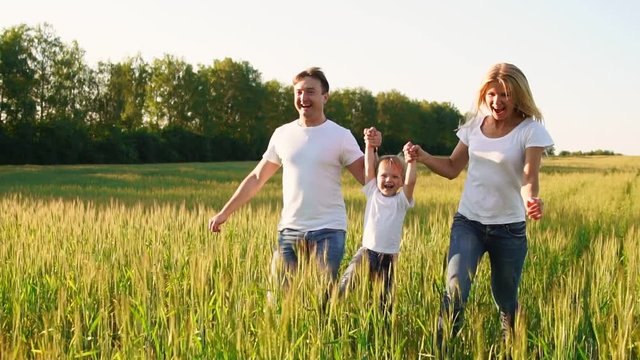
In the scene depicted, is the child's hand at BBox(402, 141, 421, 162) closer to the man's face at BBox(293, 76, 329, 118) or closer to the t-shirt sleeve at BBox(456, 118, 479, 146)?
the t-shirt sleeve at BBox(456, 118, 479, 146)

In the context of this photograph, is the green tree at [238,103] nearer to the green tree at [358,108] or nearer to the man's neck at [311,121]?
the green tree at [358,108]

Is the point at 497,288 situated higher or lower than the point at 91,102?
lower

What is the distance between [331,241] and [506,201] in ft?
2.95

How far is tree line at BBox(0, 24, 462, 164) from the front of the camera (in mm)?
39438

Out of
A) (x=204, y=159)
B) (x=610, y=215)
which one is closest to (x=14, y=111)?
(x=204, y=159)

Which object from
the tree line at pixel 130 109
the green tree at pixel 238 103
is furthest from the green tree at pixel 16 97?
the green tree at pixel 238 103

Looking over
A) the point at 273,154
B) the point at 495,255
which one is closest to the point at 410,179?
the point at 495,255

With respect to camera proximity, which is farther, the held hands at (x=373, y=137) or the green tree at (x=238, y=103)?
the green tree at (x=238, y=103)

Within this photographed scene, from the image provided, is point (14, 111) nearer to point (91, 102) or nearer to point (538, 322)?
point (91, 102)

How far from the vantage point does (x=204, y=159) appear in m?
51.3

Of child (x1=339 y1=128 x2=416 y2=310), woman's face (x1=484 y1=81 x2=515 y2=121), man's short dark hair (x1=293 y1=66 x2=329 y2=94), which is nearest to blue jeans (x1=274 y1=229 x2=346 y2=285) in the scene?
child (x1=339 y1=128 x2=416 y2=310)

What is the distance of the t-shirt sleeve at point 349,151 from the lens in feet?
11.8

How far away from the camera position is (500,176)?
10.7ft

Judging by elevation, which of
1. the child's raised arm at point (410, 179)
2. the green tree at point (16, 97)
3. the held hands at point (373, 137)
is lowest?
the child's raised arm at point (410, 179)
